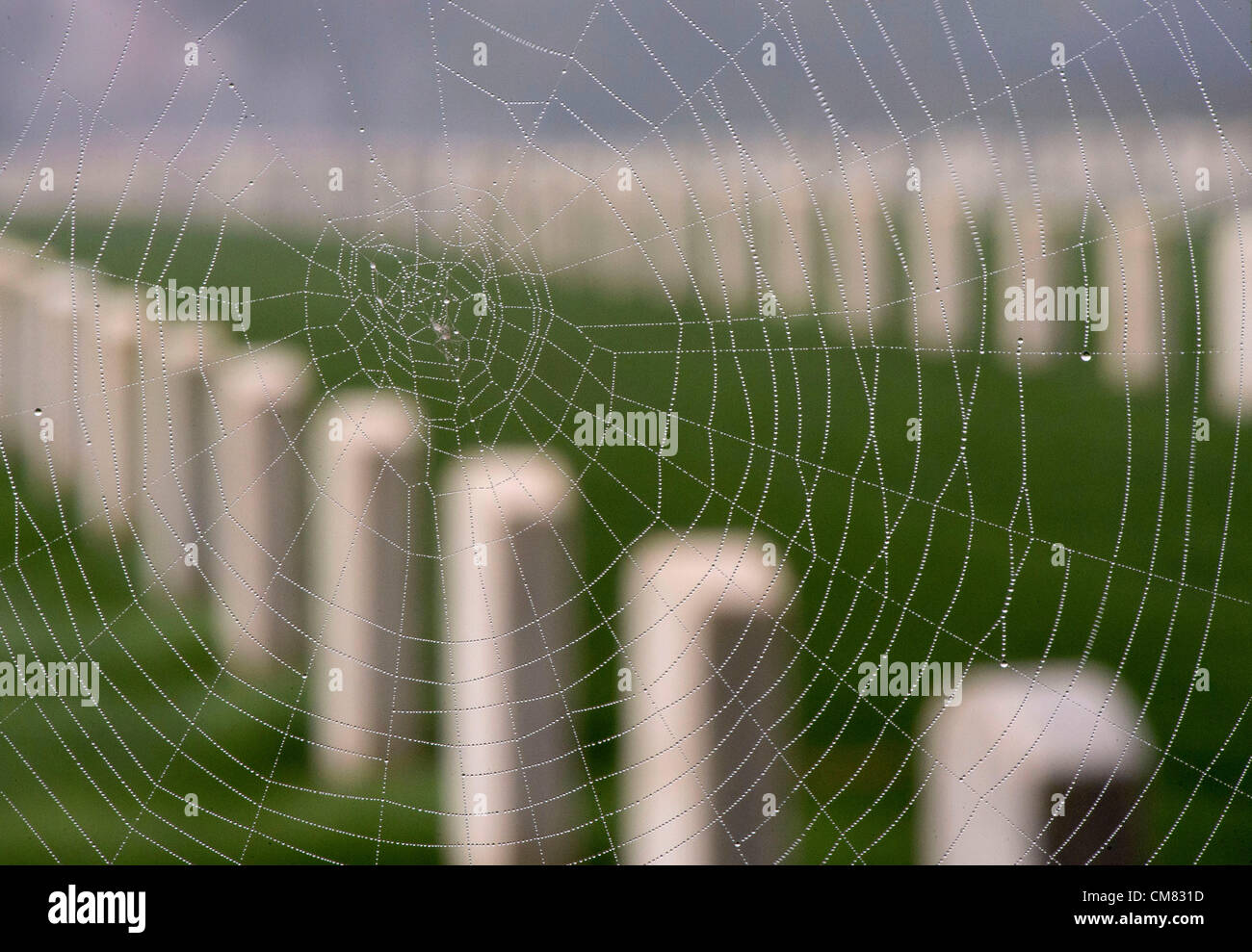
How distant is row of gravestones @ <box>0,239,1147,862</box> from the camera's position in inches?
61.2

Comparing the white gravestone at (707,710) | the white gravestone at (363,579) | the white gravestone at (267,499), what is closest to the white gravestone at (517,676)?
the white gravestone at (707,710)

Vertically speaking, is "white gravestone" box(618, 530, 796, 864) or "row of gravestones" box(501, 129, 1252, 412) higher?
"row of gravestones" box(501, 129, 1252, 412)

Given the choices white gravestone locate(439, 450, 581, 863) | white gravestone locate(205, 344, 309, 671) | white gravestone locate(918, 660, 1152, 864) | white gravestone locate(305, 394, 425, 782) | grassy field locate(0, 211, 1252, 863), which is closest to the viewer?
white gravestone locate(918, 660, 1152, 864)

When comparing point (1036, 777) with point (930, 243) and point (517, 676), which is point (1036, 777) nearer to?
point (517, 676)

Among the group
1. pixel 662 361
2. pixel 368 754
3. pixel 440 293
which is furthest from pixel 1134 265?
pixel 368 754

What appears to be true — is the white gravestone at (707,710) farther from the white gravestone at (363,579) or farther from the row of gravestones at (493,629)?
the white gravestone at (363,579)

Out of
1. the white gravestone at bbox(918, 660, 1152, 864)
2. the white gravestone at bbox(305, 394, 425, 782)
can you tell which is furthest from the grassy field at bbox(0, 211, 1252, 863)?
the white gravestone at bbox(918, 660, 1152, 864)

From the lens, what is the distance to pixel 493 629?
182 cm

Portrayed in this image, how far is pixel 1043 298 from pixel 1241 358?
0.75 metres

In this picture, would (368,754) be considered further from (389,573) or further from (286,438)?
(286,438)

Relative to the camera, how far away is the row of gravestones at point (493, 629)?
1555mm

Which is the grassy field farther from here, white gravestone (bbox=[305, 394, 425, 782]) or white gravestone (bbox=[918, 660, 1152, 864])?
white gravestone (bbox=[918, 660, 1152, 864])

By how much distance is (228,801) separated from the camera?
206 cm

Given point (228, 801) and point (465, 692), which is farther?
point (228, 801)
